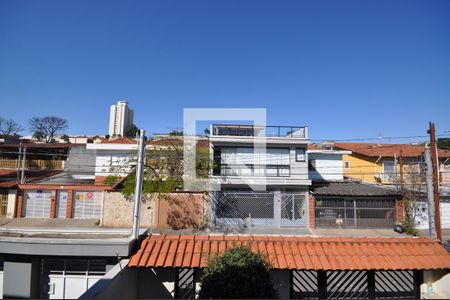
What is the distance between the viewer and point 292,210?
19.1 meters

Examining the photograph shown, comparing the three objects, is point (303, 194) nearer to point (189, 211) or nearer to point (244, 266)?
point (189, 211)

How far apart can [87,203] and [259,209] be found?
42.9 ft

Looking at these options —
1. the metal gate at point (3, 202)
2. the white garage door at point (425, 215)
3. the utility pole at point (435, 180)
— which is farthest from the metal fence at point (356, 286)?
the metal gate at point (3, 202)

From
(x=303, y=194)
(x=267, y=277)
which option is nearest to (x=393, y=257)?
(x=267, y=277)

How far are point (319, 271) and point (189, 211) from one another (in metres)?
11.3

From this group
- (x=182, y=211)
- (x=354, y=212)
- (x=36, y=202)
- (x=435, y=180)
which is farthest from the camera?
(x=36, y=202)

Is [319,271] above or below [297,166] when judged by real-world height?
below

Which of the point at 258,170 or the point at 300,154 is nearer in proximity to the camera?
the point at 258,170

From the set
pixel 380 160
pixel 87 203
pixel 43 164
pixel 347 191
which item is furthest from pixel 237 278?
pixel 43 164

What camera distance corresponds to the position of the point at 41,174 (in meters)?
28.4

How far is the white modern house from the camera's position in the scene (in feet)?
62.5

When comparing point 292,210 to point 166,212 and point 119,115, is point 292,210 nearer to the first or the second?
point 166,212

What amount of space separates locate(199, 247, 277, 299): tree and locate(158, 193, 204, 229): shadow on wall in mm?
12249

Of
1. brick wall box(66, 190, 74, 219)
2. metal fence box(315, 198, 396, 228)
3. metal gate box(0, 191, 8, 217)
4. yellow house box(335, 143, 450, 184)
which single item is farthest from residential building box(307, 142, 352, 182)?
metal gate box(0, 191, 8, 217)
